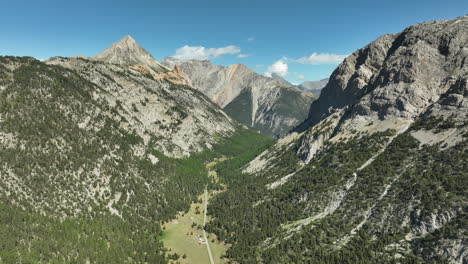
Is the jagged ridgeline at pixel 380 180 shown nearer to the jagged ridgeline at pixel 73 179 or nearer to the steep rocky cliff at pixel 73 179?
the steep rocky cliff at pixel 73 179

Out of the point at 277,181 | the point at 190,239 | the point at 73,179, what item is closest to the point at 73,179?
the point at 73,179

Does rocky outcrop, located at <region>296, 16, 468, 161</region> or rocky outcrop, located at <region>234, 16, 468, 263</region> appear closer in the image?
rocky outcrop, located at <region>234, 16, 468, 263</region>

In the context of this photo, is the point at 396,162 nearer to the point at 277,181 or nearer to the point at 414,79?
the point at 414,79

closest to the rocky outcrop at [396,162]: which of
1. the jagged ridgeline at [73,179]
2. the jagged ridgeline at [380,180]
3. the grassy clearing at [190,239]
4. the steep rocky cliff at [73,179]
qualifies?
the jagged ridgeline at [380,180]

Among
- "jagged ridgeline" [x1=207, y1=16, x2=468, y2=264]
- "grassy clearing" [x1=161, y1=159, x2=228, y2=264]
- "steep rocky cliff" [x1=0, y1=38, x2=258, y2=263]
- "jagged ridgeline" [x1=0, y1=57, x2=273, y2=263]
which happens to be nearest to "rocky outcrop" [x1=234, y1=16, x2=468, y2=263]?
"jagged ridgeline" [x1=207, y1=16, x2=468, y2=264]

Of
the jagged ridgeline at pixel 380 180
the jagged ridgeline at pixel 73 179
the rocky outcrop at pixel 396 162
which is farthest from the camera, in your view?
the jagged ridgeline at pixel 73 179

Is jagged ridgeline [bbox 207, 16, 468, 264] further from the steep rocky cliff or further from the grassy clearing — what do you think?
the steep rocky cliff
